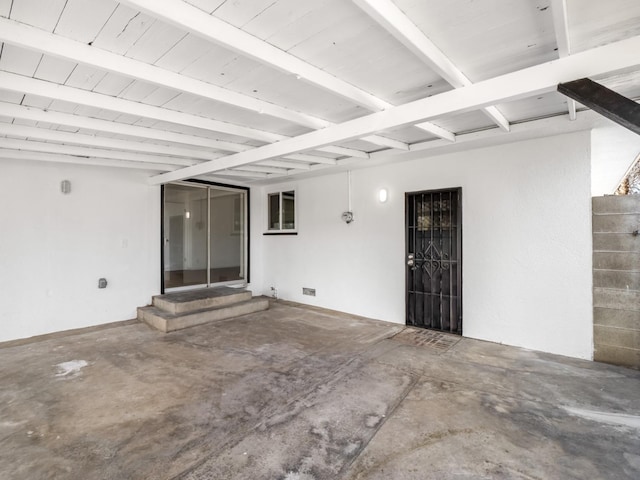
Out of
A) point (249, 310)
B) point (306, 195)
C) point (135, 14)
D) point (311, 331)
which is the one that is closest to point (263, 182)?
point (306, 195)

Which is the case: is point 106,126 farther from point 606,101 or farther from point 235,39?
point 606,101

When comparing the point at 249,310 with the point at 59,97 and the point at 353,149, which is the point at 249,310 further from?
the point at 59,97

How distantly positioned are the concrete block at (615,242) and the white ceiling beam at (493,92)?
229 centimetres

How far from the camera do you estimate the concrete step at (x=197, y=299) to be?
526 centimetres

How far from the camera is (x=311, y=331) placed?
15.8 feet

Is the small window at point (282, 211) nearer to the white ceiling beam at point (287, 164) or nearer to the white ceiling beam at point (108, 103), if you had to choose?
the white ceiling beam at point (287, 164)

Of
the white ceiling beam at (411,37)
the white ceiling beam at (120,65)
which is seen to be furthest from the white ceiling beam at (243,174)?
the white ceiling beam at (411,37)

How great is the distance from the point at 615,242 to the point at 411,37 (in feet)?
11.0

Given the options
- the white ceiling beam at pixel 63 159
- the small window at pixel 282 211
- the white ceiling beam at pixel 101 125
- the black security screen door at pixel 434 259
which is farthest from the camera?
the small window at pixel 282 211

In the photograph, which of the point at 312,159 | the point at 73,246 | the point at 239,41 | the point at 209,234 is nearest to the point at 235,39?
the point at 239,41

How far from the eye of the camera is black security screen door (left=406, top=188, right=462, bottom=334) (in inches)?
181

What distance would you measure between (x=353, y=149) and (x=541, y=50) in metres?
2.67

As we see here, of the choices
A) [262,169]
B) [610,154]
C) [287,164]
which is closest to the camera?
[610,154]

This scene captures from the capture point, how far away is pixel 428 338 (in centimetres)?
446
